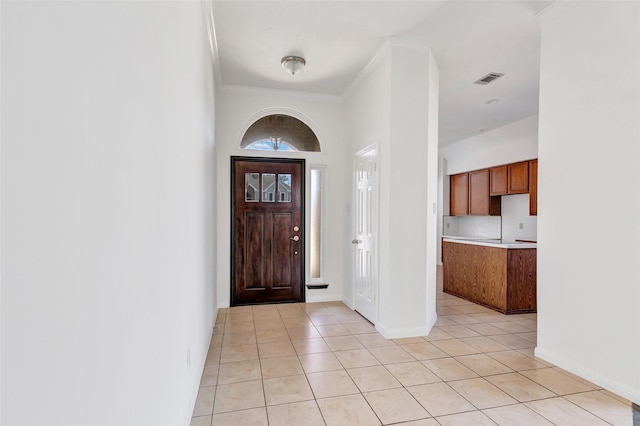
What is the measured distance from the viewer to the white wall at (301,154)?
14.7 ft

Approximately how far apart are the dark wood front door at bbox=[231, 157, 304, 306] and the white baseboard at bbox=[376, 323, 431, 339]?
1.67 m

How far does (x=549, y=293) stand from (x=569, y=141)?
125 cm

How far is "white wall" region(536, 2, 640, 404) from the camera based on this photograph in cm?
222

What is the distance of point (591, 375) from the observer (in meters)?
2.45

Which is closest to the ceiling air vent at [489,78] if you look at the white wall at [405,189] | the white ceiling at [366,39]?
the white ceiling at [366,39]

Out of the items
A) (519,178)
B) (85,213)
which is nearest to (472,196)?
(519,178)

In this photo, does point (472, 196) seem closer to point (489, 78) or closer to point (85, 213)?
point (489, 78)

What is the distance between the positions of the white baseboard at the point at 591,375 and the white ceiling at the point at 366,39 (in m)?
2.90

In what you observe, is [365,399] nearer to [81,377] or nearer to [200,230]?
[200,230]

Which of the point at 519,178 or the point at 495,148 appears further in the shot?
the point at 495,148

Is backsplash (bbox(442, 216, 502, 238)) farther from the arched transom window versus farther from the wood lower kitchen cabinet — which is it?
the arched transom window

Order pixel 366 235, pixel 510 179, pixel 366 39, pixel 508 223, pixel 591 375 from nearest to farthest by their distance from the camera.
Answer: pixel 591 375, pixel 366 39, pixel 366 235, pixel 510 179, pixel 508 223

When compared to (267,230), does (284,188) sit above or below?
above

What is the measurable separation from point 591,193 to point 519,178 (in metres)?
3.83
